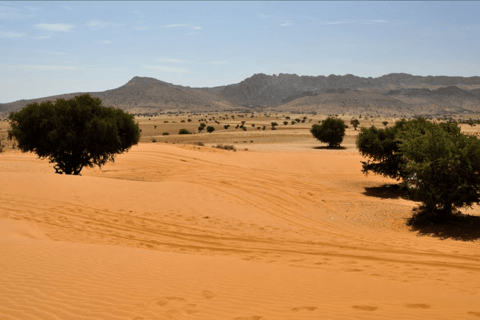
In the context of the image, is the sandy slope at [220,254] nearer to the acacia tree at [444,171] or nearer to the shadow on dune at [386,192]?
the shadow on dune at [386,192]

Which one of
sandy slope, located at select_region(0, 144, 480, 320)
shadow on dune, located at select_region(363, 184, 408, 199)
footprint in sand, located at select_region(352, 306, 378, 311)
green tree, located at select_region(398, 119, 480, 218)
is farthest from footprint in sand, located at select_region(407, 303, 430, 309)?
shadow on dune, located at select_region(363, 184, 408, 199)

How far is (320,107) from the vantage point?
177250 mm

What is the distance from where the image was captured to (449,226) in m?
14.7

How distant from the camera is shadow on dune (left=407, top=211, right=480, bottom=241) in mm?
13711

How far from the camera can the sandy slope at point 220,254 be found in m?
6.38

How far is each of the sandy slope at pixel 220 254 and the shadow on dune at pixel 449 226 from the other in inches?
21.0

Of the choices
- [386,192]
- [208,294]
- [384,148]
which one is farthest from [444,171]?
[208,294]

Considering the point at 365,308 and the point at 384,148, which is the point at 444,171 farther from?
the point at 365,308

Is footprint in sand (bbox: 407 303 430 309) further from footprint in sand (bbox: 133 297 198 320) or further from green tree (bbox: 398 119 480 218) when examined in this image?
green tree (bbox: 398 119 480 218)

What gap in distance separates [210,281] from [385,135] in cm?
1821

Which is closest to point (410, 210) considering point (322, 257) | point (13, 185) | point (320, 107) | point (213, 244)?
point (322, 257)

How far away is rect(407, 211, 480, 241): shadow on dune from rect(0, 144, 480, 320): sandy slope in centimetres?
53

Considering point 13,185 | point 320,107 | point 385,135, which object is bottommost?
point 13,185

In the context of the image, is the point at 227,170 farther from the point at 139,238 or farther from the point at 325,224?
the point at 139,238
